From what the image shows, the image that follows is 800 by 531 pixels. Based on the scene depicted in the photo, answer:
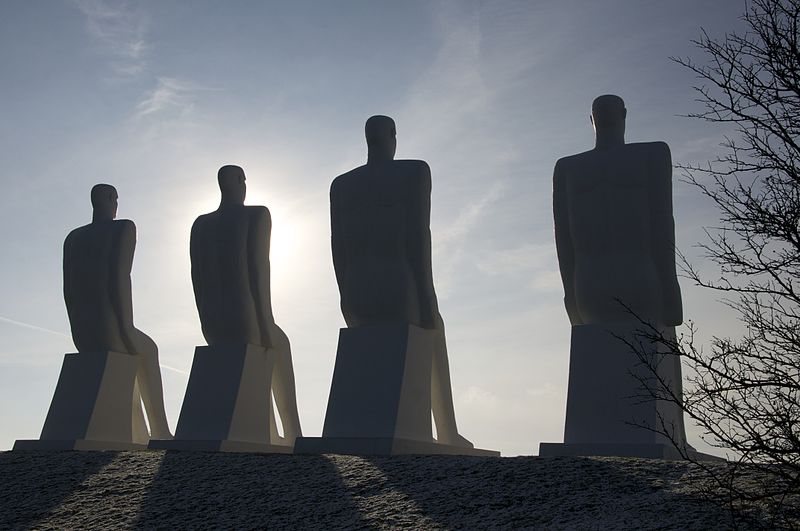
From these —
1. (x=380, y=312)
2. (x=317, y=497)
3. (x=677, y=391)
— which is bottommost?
(x=317, y=497)

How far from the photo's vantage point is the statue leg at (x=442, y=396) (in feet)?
43.3

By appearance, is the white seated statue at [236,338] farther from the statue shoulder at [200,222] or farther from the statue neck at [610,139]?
the statue neck at [610,139]

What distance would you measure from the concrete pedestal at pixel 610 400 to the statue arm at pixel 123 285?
24.6ft

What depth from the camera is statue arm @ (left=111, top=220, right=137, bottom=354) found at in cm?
1594

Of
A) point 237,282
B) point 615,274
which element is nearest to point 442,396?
point 615,274

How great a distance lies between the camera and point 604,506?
774cm

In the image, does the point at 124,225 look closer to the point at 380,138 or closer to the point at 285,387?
the point at 285,387

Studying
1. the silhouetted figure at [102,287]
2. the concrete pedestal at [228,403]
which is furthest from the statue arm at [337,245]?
the silhouetted figure at [102,287]

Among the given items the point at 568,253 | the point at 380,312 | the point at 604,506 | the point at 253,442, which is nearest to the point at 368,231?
the point at 380,312

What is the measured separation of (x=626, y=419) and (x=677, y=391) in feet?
3.41

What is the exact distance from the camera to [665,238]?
38.5ft

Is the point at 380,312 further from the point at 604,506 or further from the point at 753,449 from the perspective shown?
the point at 753,449

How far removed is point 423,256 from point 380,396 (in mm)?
1889

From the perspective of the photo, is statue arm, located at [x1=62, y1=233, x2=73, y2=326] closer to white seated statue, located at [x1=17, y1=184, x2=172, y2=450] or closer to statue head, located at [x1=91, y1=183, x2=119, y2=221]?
white seated statue, located at [x1=17, y1=184, x2=172, y2=450]
